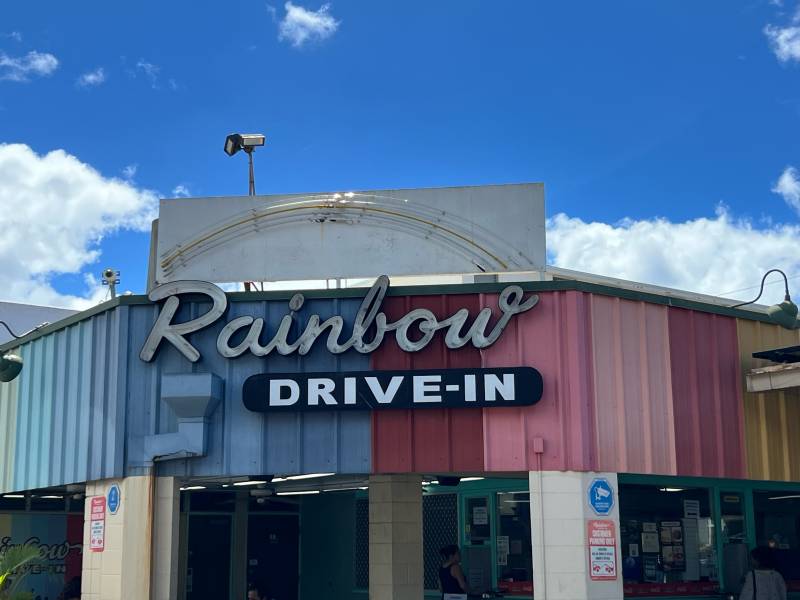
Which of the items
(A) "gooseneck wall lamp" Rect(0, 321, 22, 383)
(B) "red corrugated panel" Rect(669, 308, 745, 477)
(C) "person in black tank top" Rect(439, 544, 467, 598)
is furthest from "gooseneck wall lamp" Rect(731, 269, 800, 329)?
(A) "gooseneck wall lamp" Rect(0, 321, 22, 383)

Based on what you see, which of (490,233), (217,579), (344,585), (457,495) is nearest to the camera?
(490,233)

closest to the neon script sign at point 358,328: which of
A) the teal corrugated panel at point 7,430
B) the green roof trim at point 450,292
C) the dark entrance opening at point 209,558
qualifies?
the green roof trim at point 450,292

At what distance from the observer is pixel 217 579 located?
21250 millimetres

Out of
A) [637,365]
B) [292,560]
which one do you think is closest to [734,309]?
[637,365]

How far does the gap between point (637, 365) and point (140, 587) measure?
22.4 feet

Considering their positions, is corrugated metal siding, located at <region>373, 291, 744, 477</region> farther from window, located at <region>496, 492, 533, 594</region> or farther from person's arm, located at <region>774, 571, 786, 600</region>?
window, located at <region>496, 492, 533, 594</region>

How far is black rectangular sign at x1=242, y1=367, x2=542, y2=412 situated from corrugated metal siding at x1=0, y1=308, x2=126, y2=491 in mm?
1991

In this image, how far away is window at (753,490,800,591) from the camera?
54.3 feet

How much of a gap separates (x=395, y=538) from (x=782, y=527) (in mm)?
6719

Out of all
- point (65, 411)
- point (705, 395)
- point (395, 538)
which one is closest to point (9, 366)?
point (65, 411)

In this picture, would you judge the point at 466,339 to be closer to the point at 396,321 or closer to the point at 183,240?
the point at 396,321

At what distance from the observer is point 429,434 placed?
12.8 m

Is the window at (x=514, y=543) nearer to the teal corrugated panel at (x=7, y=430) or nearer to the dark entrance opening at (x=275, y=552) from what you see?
the dark entrance opening at (x=275, y=552)

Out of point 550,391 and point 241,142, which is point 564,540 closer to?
point 550,391
